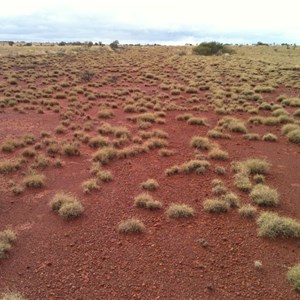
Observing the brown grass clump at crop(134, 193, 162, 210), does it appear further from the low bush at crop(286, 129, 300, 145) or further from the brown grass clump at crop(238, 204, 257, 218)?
the low bush at crop(286, 129, 300, 145)

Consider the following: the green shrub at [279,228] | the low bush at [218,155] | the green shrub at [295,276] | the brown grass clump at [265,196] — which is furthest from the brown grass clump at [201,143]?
the green shrub at [295,276]

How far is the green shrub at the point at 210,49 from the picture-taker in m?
62.2

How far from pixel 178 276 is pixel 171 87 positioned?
25076 mm

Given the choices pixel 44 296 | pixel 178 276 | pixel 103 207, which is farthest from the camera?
pixel 103 207

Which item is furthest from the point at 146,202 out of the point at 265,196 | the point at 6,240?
the point at 6,240

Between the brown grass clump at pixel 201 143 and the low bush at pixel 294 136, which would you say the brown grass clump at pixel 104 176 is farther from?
the low bush at pixel 294 136

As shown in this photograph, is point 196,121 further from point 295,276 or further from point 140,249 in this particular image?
point 295,276

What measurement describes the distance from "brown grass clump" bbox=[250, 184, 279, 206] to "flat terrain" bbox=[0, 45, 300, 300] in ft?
0.64

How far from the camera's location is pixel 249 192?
10578 mm

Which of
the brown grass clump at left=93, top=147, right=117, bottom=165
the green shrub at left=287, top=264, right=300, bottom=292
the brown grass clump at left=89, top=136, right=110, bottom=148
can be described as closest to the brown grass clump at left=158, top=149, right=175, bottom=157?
the brown grass clump at left=93, top=147, right=117, bottom=165

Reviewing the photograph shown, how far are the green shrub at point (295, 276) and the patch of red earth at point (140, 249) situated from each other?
133 millimetres

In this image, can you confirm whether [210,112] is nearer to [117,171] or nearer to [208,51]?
[117,171]

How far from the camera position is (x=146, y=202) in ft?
32.3

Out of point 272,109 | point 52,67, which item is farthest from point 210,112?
point 52,67
